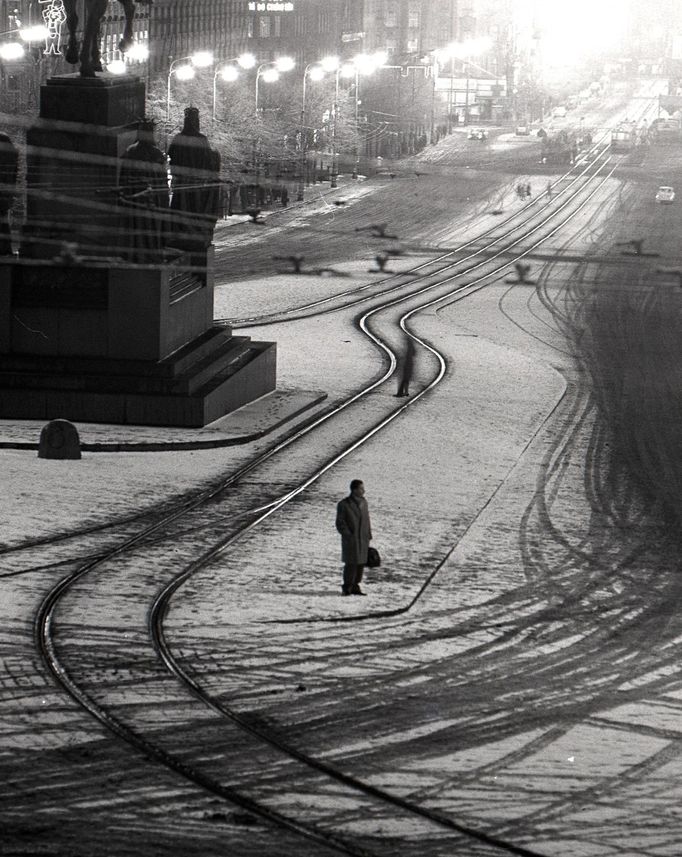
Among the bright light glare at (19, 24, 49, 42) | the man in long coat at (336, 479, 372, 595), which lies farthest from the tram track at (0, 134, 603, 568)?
the bright light glare at (19, 24, 49, 42)

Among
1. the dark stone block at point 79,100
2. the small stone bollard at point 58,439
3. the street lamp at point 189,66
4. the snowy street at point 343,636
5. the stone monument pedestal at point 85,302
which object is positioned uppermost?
the street lamp at point 189,66

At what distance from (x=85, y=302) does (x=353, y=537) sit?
35.1 ft

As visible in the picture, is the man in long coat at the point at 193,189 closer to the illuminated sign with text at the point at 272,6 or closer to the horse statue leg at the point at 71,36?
the horse statue leg at the point at 71,36

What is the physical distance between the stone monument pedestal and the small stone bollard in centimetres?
264

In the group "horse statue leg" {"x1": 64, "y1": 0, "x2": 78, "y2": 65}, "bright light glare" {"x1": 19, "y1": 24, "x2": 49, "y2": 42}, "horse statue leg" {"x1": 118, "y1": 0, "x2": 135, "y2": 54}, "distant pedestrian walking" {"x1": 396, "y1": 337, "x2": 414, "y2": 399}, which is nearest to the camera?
"horse statue leg" {"x1": 64, "y1": 0, "x2": 78, "y2": 65}

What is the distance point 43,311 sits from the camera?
2628 centimetres

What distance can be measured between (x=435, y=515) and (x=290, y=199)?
53.1m

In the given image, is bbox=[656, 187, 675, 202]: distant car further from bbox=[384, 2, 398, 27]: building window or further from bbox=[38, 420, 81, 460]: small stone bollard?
bbox=[384, 2, 398, 27]: building window

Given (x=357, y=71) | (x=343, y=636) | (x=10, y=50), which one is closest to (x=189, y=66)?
(x=10, y=50)

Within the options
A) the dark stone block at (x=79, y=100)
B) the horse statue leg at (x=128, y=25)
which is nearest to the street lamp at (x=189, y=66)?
the horse statue leg at (x=128, y=25)

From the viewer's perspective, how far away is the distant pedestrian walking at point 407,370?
30375 millimetres

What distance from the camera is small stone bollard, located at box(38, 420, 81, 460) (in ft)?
76.2

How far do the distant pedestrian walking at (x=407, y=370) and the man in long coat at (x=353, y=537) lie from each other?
12.9m

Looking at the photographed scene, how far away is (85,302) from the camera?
26391mm
